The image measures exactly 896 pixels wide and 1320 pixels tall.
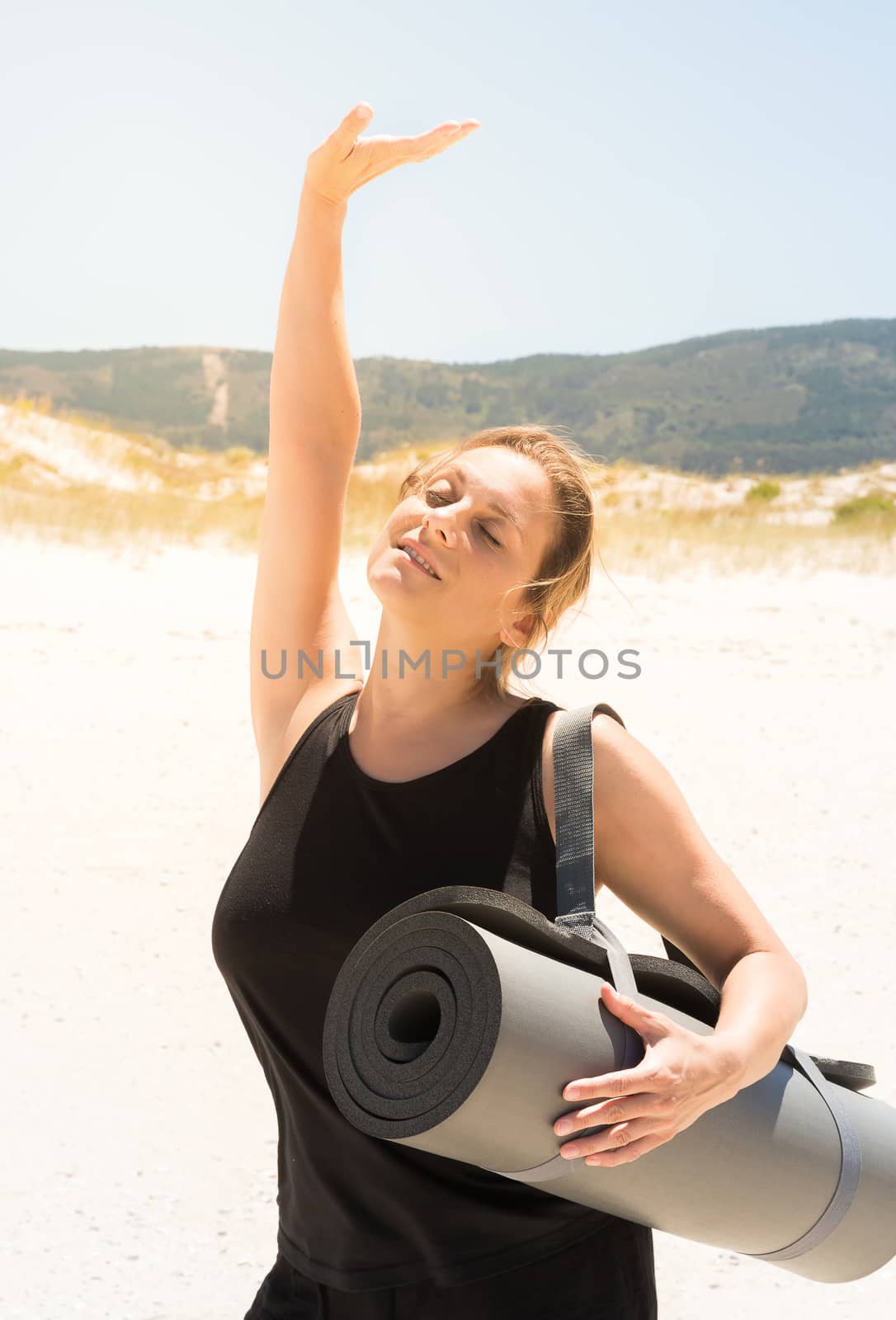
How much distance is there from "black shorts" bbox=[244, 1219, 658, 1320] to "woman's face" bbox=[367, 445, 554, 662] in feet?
2.33

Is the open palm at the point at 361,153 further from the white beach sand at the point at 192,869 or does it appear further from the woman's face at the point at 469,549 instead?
the white beach sand at the point at 192,869

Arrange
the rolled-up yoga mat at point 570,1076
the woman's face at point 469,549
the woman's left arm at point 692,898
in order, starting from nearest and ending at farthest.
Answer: the rolled-up yoga mat at point 570,1076
the woman's left arm at point 692,898
the woman's face at point 469,549

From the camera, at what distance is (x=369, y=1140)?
141 cm

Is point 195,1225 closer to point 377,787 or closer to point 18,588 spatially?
point 377,787

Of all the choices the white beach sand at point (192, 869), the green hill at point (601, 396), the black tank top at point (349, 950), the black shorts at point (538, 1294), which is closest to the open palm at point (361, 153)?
the black tank top at point (349, 950)

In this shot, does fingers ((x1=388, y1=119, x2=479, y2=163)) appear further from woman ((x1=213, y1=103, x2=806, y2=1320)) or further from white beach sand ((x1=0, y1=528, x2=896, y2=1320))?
white beach sand ((x1=0, y1=528, x2=896, y2=1320))

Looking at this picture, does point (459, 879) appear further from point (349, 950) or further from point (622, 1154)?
point (622, 1154)

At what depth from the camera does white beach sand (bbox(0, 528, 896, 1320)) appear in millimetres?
3023

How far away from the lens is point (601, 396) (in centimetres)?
7438

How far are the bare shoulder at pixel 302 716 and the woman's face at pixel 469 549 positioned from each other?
7.3 inches

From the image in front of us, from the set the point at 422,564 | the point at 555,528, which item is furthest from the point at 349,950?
the point at 555,528

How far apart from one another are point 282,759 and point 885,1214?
92cm

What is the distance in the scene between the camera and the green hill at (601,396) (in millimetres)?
64812

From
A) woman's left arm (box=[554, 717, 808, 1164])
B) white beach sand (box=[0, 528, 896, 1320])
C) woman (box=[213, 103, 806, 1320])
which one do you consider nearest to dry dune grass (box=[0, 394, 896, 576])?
woman (box=[213, 103, 806, 1320])
